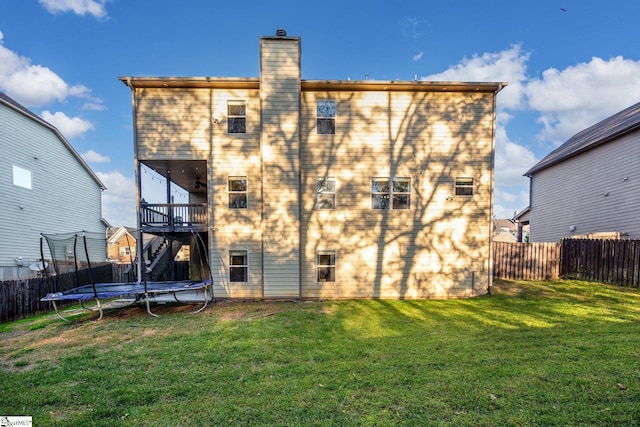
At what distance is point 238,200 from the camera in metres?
10.3

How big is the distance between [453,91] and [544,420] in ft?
33.0

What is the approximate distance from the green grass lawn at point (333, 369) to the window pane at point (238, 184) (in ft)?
14.3

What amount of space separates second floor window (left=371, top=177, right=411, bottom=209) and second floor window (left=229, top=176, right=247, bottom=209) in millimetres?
4565

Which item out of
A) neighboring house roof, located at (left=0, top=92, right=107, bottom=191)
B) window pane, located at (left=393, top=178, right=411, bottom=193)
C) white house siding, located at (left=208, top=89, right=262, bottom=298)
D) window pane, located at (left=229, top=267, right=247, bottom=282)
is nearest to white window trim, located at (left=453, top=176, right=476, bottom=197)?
window pane, located at (left=393, top=178, right=411, bottom=193)

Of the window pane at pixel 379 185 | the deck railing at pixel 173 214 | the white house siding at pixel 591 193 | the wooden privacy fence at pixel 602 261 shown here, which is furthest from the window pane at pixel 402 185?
the white house siding at pixel 591 193

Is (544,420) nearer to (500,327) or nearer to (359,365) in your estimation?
(359,365)

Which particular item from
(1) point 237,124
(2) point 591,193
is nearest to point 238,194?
(1) point 237,124

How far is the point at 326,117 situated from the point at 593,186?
1408cm

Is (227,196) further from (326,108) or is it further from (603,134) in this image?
(603,134)

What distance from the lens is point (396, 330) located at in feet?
21.6

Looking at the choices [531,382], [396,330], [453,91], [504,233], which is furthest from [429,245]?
[504,233]

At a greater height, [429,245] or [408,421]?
[429,245]

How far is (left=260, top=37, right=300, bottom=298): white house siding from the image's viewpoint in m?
9.91

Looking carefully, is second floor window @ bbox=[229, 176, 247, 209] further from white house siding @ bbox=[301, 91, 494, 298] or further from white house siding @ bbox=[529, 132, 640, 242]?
Result: white house siding @ bbox=[529, 132, 640, 242]
